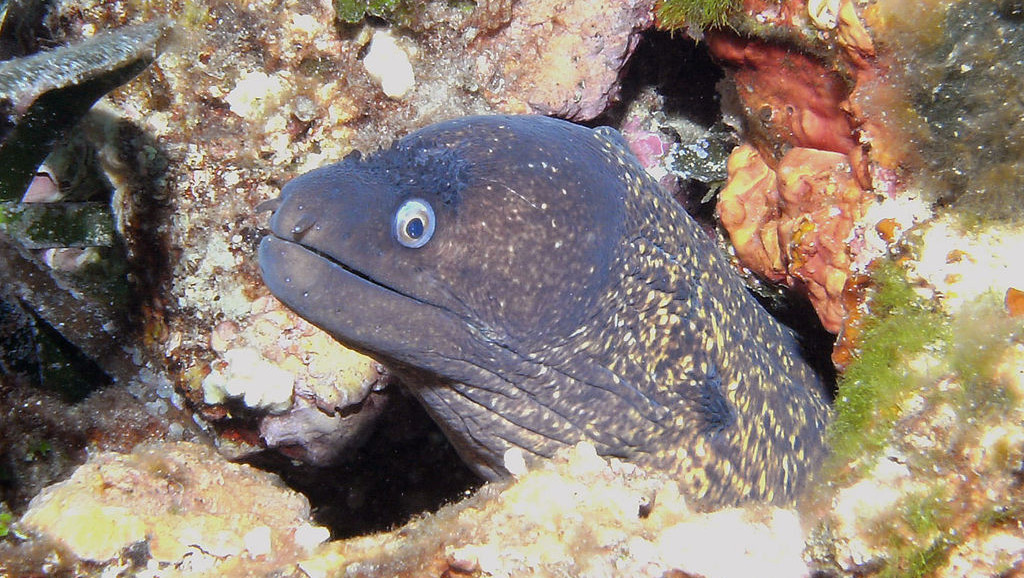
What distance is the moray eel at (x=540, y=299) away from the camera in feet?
6.84

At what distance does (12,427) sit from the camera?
3.23 m

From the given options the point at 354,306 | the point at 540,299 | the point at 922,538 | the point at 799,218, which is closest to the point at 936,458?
the point at 922,538

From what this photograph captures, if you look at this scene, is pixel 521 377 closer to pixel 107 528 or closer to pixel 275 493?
pixel 275 493

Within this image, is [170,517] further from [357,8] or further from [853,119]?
[853,119]

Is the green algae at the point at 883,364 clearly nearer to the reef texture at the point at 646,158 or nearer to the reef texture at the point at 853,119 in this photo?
the reef texture at the point at 646,158

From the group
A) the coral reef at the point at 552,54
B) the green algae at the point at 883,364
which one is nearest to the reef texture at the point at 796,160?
the green algae at the point at 883,364

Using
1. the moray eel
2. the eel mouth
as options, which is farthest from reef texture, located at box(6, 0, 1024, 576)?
the eel mouth

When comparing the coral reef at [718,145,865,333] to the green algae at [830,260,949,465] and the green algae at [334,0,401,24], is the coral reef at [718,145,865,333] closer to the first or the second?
the green algae at [830,260,949,465]

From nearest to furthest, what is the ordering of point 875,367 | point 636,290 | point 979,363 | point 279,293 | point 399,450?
1. point 979,363
2. point 279,293
3. point 875,367
4. point 636,290
5. point 399,450

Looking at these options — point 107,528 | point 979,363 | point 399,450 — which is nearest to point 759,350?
point 979,363

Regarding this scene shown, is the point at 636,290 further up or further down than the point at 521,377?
further up

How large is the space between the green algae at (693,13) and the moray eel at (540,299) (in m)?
0.79

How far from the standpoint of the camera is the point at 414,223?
2.08 metres

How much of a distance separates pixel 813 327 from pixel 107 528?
12.0 feet
